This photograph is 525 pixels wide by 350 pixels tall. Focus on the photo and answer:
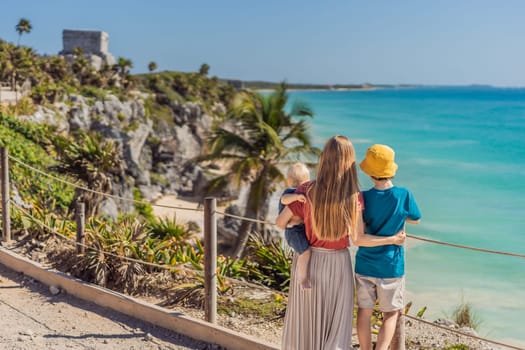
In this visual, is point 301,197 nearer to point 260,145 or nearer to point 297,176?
point 297,176

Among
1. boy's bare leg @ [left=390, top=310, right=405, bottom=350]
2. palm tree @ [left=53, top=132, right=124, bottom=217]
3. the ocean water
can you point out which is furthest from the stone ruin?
boy's bare leg @ [left=390, top=310, right=405, bottom=350]

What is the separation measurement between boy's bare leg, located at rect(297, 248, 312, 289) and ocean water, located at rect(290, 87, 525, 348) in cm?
743

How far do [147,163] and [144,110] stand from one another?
474 cm

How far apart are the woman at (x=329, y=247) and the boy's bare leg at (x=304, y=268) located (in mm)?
31

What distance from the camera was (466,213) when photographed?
105 ft

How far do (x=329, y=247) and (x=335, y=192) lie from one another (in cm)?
39

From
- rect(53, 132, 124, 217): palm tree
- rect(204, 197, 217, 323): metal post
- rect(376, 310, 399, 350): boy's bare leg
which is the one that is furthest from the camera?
rect(53, 132, 124, 217): palm tree

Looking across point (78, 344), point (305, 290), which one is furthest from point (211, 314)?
point (305, 290)

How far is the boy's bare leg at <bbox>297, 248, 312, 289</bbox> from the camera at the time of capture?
3422mm

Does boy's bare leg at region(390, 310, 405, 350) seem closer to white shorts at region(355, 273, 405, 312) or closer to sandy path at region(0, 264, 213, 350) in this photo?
white shorts at region(355, 273, 405, 312)

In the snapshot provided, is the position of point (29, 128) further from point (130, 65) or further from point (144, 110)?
point (130, 65)

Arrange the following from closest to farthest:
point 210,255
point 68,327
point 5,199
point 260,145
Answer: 1. point 210,255
2. point 68,327
3. point 5,199
4. point 260,145

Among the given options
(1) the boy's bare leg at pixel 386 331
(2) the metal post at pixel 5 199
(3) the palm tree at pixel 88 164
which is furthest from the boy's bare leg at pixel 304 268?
(3) the palm tree at pixel 88 164

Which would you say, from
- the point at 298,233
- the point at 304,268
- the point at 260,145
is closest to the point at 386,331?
the point at 304,268
